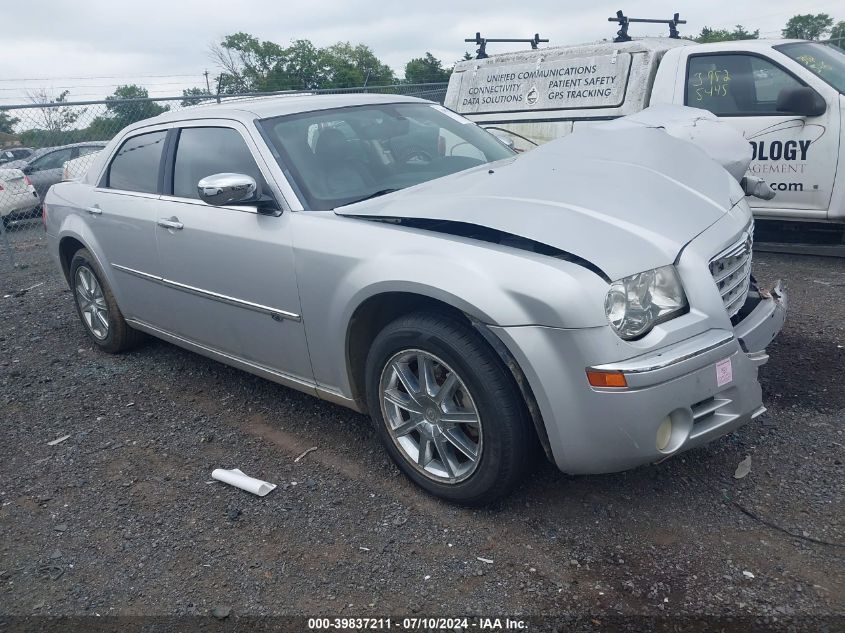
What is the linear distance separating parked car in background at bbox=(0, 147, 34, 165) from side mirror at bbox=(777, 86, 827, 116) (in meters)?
9.47

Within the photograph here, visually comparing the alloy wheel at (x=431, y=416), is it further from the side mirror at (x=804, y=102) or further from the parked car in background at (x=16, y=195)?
the parked car in background at (x=16, y=195)

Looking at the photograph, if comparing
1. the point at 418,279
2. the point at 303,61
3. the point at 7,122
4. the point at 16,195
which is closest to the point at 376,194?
the point at 418,279

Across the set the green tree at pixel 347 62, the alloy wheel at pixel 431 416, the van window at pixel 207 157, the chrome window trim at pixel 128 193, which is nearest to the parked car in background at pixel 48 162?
the chrome window trim at pixel 128 193

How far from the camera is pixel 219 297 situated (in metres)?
3.90

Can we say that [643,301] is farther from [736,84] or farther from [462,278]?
[736,84]

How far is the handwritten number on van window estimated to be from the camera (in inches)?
265

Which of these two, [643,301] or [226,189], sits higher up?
[226,189]

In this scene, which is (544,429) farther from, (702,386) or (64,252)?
(64,252)

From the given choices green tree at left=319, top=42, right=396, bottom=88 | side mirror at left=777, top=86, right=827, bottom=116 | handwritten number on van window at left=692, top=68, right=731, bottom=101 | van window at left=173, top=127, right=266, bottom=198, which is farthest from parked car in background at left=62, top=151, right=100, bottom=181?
green tree at left=319, top=42, right=396, bottom=88

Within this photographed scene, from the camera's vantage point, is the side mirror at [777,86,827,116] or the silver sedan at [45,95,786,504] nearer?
the silver sedan at [45,95,786,504]

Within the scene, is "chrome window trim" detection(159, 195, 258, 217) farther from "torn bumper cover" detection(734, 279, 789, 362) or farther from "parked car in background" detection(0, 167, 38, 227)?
"parked car in background" detection(0, 167, 38, 227)

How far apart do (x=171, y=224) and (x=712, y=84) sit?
200 inches

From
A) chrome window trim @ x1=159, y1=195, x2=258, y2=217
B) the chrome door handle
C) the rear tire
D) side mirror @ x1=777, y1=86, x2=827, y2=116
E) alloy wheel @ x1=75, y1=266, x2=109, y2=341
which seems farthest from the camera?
side mirror @ x1=777, y1=86, x2=827, y2=116

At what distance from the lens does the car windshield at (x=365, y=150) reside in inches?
143
